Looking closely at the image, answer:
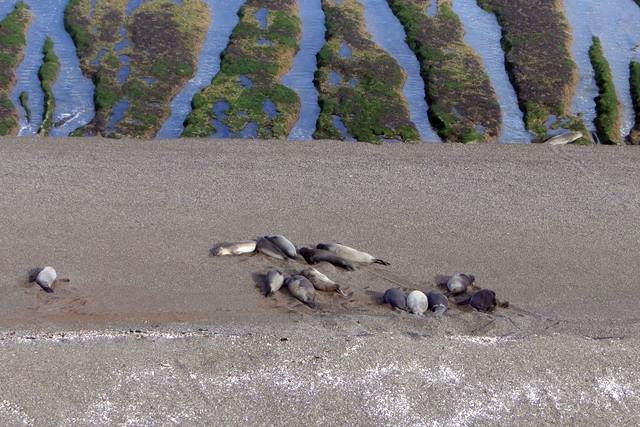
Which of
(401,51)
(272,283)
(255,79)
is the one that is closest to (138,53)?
(255,79)

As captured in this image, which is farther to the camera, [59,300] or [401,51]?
[401,51]

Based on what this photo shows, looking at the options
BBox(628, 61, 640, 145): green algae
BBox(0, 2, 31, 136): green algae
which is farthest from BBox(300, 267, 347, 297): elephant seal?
BBox(628, 61, 640, 145): green algae

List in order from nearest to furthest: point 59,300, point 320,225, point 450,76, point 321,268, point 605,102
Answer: point 59,300 → point 321,268 → point 320,225 → point 605,102 → point 450,76

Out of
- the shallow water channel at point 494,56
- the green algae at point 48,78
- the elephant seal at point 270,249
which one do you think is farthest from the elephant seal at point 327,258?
the green algae at point 48,78

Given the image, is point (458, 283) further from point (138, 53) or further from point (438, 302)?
point (138, 53)

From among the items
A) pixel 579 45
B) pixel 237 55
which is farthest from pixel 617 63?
pixel 237 55

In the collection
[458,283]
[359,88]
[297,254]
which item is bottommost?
[359,88]

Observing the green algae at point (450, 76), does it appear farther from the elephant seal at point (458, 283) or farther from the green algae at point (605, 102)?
the elephant seal at point (458, 283)

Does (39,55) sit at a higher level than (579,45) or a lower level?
lower

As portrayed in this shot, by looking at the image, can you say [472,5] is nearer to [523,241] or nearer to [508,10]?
[508,10]
